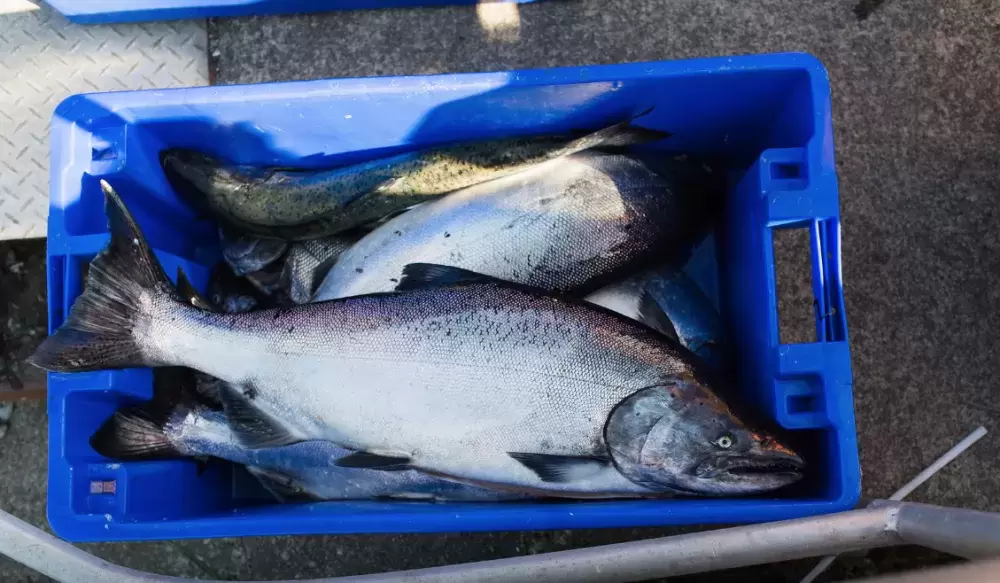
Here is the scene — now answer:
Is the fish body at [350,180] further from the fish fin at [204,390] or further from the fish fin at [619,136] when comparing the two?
the fish fin at [204,390]

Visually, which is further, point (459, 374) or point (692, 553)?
point (692, 553)

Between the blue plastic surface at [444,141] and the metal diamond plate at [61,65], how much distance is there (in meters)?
0.56

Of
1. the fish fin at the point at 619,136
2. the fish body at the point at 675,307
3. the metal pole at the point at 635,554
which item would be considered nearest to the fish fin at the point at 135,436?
the metal pole at the point at 635,554

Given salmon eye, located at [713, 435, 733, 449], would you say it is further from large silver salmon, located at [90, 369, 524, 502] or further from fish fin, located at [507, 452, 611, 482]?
large silver salmon, located at [90, 369, 524, 502]

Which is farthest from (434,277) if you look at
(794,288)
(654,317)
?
(794,288)

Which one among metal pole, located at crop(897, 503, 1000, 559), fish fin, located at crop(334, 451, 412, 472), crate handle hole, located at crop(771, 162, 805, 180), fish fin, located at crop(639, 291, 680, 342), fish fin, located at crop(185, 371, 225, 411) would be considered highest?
crate handle hole, located at crop(771, 162, 805, 180)

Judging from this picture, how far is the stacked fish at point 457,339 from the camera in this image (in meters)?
1.31

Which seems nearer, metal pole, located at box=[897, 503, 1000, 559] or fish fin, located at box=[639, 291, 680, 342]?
metal pole, located at box=[897, 503, 1000, 559]

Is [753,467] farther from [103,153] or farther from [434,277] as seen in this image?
[103,153]

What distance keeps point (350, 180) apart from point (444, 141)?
230mm

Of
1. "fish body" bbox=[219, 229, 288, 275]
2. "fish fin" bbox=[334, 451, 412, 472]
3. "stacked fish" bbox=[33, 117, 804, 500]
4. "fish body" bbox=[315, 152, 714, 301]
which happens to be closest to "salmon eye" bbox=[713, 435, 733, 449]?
"stacked fish" bbox=[33, 117, 804, 500]

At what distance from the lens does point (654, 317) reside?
5.02 feet

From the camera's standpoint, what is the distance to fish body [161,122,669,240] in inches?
59.8

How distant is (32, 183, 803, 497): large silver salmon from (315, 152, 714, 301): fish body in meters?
0.14
